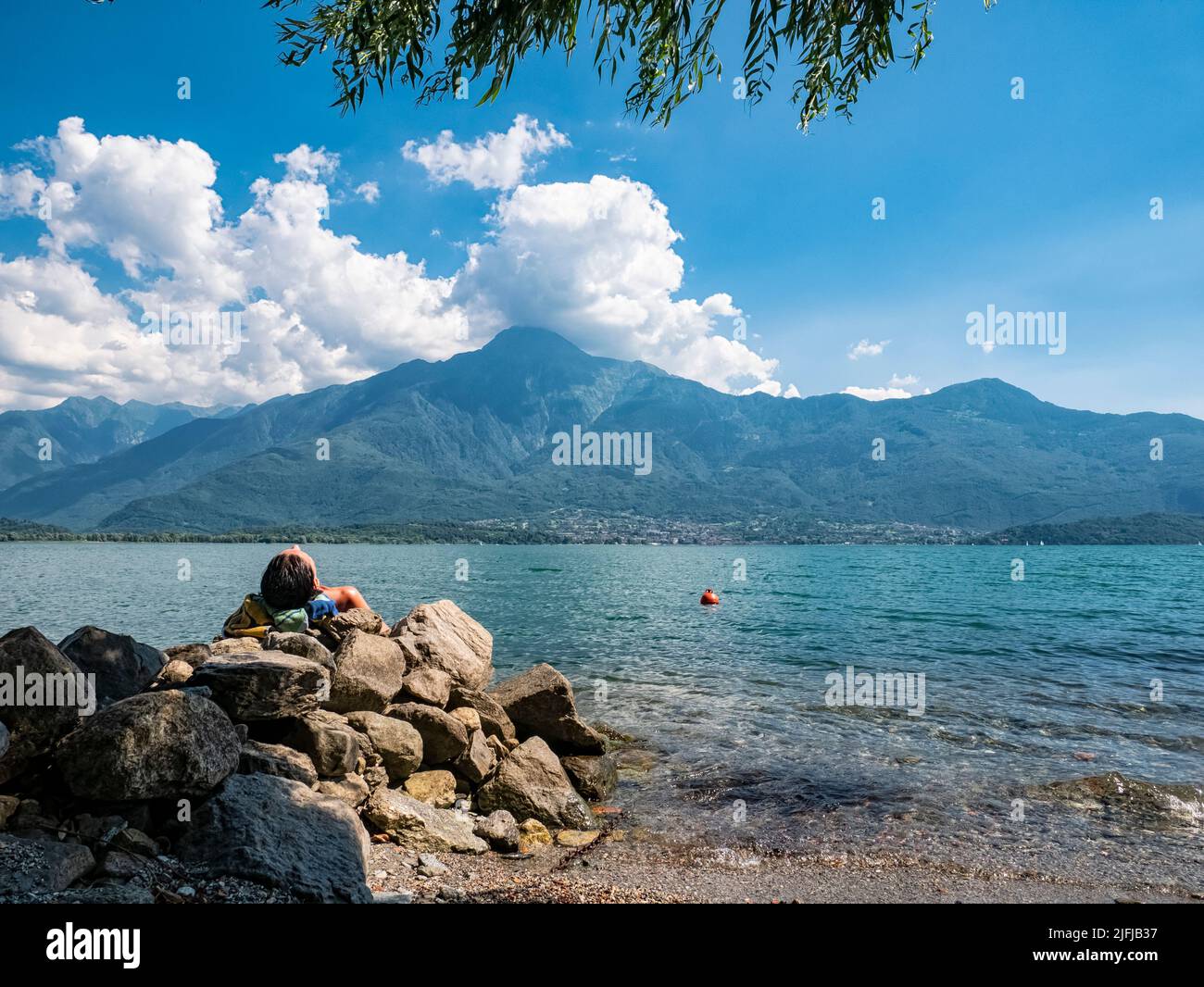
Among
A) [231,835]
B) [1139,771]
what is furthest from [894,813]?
[231,835]

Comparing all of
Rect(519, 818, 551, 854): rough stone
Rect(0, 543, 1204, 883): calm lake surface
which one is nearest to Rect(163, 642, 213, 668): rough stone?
Rect(519, 818, 551, 854): rough stone

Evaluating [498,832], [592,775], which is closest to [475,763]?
[498,832]

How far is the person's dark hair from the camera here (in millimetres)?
12438

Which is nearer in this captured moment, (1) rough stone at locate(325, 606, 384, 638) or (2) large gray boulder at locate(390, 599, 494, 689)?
(1) rough stone at locate(325, 606, 384, 638)

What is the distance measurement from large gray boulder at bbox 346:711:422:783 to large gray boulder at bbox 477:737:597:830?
4.80ft

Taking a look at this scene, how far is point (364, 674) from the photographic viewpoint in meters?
11.6

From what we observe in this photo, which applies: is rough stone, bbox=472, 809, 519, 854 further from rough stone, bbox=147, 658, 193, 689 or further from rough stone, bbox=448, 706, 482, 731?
rough stone, bbox=147, 658, 193, 689

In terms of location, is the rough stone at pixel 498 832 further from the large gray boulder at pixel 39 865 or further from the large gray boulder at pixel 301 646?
the large gray boulder at pixel 39 865

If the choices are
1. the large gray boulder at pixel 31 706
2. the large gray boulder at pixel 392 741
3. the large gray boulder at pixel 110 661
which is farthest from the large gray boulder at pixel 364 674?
the large gray boulder at pixel 31 706

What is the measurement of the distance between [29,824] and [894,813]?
1251 centimetres

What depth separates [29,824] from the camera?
6.02 m
